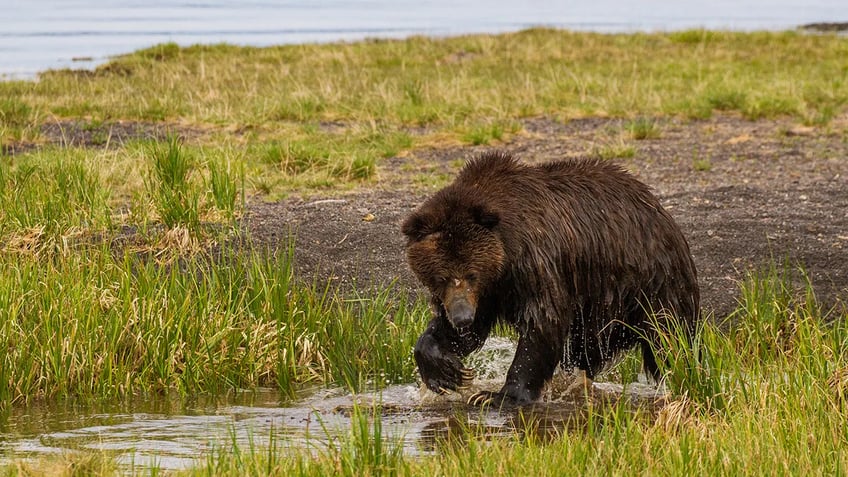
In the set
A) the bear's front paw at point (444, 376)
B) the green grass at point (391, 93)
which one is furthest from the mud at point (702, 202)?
the bear's front paw at point (444, 376)

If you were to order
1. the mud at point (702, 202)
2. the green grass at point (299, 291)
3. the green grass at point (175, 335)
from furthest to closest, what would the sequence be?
1. the mud at point (702, 202)
2. the green grass at point (175, 335)
3. the green grass at point (299, 291)

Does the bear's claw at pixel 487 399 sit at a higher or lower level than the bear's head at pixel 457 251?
lower

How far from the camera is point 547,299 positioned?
5547 millimetres

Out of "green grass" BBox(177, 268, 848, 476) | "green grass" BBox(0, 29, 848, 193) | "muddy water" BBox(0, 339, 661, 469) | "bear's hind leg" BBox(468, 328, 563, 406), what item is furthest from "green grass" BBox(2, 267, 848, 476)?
"green grass" BBox(0, 29, 848, 193)

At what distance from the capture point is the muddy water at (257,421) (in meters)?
5.18

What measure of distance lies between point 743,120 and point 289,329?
1010cm

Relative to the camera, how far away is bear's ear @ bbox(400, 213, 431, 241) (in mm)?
5383

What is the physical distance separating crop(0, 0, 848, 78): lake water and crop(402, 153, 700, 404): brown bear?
Result: 55.3 ft

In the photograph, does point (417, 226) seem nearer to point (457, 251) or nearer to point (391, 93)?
point (457, 251)

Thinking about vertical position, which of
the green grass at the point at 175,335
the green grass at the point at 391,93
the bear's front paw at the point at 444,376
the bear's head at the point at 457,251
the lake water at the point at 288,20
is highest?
the lake water at the point at 288,20

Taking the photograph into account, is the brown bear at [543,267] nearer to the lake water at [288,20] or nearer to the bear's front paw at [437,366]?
the bear's front paw at [437,366]

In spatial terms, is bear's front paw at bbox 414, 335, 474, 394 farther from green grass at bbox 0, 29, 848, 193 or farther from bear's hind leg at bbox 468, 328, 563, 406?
green grass at bbox 0, 29, 848, 193

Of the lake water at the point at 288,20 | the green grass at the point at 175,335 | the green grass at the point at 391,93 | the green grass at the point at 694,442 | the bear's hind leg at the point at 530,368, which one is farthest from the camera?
the lake water at the point at 288,20

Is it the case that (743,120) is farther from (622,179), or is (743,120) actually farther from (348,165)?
(622,179)
